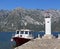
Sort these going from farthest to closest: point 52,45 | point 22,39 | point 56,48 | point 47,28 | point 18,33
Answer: point 18,33
point 22,39
point 47,28
point 52,45
point 56,48

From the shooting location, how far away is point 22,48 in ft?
102

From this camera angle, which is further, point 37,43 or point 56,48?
point 37,43

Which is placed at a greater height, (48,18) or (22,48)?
(48,18)

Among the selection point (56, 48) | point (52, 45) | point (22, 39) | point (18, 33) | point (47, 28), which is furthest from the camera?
point (18, 33)

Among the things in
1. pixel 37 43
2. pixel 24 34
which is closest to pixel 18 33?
pixel 24 34

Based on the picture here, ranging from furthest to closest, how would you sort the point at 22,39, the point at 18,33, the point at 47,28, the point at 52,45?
the point at 18,33 → the point at 22,39 → the point at 47,28 → the point at 52,45

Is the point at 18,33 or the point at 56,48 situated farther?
the point at 18,33

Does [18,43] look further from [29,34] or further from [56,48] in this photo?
[56,48]

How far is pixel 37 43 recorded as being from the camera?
31.8 m

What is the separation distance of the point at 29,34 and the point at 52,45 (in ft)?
75.3

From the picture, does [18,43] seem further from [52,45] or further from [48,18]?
[52,45]

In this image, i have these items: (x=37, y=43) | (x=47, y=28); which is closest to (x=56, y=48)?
(x=37, y=43)

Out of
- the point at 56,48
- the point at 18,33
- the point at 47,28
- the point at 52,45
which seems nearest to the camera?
the point at 56,48

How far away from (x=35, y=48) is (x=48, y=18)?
14.2 metres
